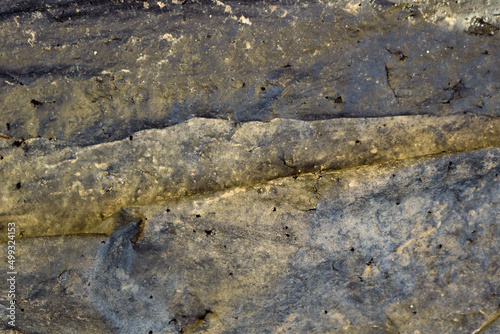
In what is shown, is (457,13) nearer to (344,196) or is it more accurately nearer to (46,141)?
(344,196)

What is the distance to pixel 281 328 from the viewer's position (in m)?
2.61

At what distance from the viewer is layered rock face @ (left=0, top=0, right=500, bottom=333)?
2518mm

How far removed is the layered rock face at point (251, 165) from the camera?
2.52 metres

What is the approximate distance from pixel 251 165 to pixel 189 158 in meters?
0.42

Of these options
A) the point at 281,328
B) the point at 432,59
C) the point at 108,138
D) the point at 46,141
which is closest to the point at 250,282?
the point at 281,328

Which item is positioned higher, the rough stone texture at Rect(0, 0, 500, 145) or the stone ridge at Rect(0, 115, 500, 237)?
the rough stone texture at Rect(0, 0, 500, 145)

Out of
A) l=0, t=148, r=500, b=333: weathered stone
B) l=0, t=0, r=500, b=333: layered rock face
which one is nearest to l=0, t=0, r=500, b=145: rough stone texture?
l=0, t=0, r=500, b=333: layered rock face

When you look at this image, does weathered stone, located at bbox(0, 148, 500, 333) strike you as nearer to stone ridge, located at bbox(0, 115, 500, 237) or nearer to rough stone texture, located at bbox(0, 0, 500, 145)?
stone ridge, located at bbox(0, 115, 500, 237)

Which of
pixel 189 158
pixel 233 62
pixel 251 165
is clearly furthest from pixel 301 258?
pixel 233 62

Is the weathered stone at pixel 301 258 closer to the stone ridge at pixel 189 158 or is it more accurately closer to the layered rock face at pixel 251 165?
the layered rock face at pixel 251 165

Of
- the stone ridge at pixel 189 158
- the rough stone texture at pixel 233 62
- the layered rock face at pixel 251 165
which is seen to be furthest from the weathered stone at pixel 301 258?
the rough stone texture at pixel 233 62

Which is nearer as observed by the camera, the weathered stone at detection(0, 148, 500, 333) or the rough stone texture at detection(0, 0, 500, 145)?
the weathered stone at detection(0, 148, 500, 333)

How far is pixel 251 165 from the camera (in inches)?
104

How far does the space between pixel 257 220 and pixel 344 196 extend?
0.58 meters
